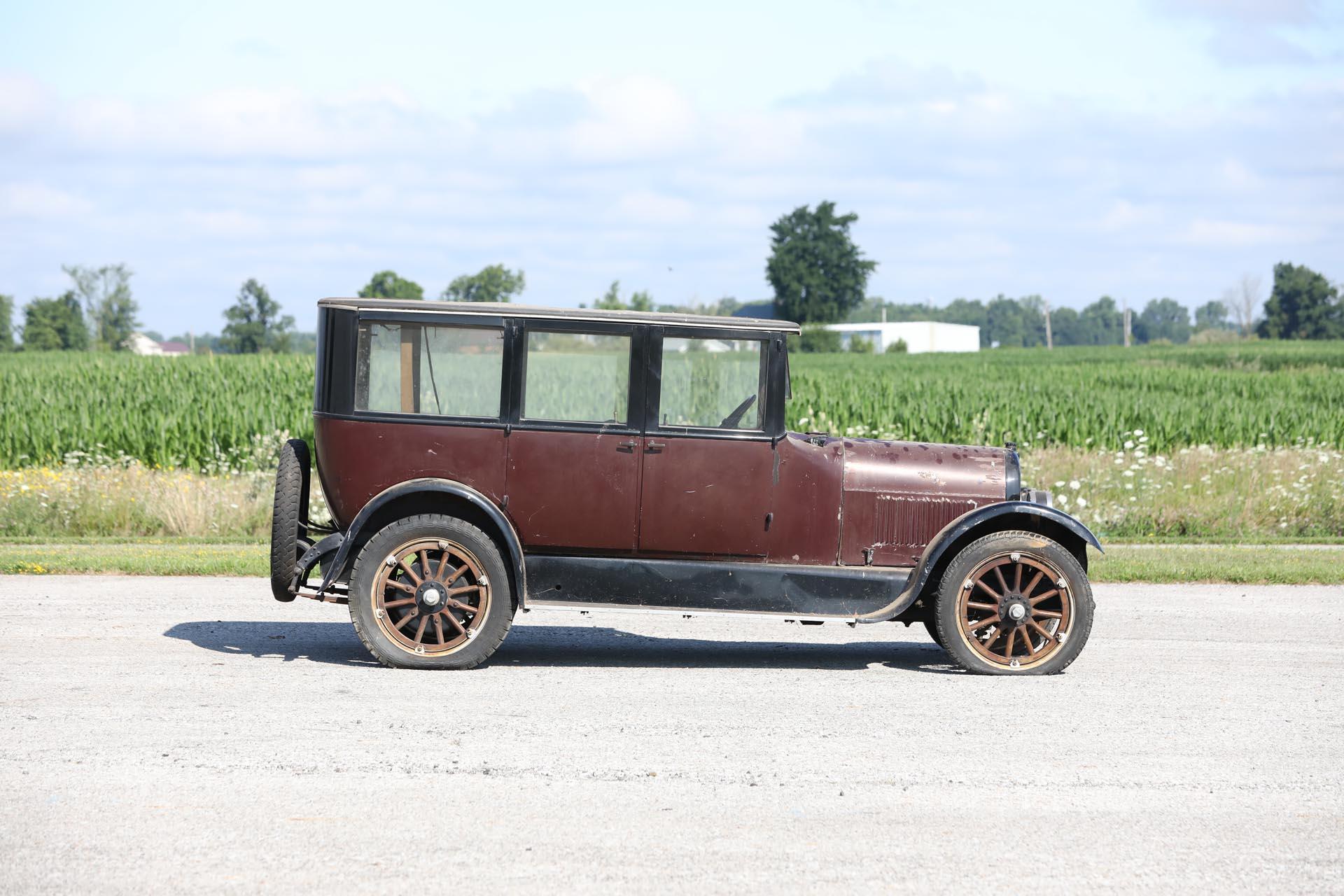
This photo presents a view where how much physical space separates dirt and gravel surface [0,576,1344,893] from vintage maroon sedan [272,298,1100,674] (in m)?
0.41

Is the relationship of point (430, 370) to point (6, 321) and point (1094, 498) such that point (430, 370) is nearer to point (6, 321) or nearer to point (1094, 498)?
point (1094, 498)

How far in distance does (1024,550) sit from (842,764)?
2419 millimetres

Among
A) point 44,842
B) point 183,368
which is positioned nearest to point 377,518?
point 44,842

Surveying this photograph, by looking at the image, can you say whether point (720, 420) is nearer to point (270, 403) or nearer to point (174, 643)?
point (174, 643)

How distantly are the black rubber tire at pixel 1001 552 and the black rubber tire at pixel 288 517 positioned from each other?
12.4 ft

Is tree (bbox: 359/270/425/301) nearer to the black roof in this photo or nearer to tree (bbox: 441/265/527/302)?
tree (bbox: 441/265/527/302)

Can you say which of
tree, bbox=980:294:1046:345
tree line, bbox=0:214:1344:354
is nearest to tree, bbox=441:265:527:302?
tree line, bbox=0:214:1344:354

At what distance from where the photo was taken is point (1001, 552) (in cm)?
754

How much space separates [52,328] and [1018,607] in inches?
4507

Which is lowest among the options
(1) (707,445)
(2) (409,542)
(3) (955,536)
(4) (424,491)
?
(2) (409,542)

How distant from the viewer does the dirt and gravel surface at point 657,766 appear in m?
4.42

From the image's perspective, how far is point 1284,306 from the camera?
108875mm

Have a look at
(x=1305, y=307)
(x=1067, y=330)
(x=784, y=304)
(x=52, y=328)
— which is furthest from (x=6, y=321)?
(x=1067, y=330)

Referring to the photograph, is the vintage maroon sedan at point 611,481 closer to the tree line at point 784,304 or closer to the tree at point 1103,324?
the tree line at point 784,304
